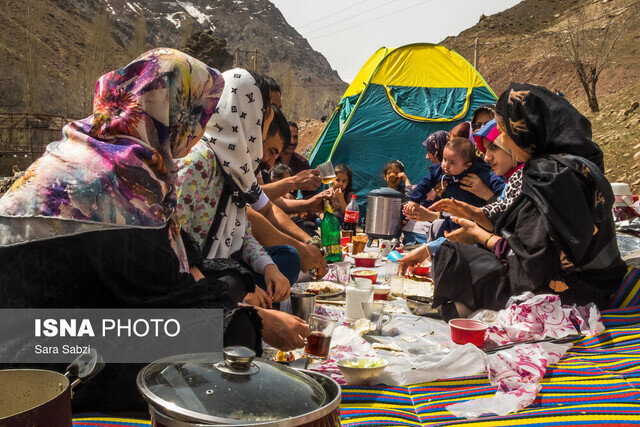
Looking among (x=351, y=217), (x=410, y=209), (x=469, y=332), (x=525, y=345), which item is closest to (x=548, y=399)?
(x=525, y=345)

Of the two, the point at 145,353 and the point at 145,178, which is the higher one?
the point at 145,178

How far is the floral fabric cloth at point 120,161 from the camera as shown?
1.37m

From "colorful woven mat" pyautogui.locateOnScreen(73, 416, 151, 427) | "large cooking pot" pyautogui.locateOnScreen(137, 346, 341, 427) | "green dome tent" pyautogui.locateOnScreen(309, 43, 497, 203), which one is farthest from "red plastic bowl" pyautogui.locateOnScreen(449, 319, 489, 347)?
"green dome tent" pyautogui.locateOnScreen(309, 43, 497, 203)

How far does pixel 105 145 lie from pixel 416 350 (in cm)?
159

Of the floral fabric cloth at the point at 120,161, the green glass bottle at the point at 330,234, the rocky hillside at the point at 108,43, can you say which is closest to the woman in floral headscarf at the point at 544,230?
the green glass bottle at the point at 330,234

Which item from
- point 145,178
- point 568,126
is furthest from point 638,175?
point 145,178

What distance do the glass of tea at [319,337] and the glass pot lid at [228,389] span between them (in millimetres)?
1181

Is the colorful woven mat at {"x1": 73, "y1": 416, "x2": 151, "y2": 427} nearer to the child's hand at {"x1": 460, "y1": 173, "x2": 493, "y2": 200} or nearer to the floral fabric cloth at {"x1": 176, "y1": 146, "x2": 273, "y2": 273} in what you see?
the floral fabric cloth at {"x1": 176, "y1": 146, "x2": 273, "y2": 273}

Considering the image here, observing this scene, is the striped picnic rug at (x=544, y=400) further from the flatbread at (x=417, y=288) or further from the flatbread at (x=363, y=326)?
the flatbread at (x=417, y=288)

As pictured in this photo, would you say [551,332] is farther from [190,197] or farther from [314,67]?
[314,67]

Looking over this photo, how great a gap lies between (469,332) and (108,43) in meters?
61.1

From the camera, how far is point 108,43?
55.3 metres

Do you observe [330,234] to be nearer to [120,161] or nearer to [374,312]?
[374,312]

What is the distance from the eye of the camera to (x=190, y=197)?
236 cm
